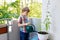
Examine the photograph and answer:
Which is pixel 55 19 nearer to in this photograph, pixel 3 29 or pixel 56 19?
pixel 56 19

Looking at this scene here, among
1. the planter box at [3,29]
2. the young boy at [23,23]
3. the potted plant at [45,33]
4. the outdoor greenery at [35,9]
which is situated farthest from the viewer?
the outdoor greenery at [35,9]

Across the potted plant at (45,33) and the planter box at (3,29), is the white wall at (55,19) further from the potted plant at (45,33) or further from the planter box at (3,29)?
the planter box at (3,29)

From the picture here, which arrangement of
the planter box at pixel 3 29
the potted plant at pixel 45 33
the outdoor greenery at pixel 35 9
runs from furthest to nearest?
the outdoor greenery at pixel 35 9
the planter box at pixel 3 29
the potted plant at pixel 45 33

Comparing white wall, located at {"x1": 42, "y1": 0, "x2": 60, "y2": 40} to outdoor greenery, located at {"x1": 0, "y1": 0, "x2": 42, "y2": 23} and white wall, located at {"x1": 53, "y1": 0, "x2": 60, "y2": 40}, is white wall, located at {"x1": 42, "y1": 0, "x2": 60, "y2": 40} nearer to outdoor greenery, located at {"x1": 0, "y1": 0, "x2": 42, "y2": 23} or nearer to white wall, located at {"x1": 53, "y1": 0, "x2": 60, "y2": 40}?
white wall, located at {"x1": 53, "y1": 0, "x2": 60, "y2": 40}

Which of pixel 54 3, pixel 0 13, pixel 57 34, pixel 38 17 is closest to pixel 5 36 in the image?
pixel 0 13

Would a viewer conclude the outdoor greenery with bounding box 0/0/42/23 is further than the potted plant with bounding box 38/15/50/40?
Yes

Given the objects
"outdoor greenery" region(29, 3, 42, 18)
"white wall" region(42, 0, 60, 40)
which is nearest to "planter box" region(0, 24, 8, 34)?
"outdoor greenery" region(29, 3, 42, 18)

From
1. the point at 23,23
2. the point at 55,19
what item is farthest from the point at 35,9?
the point at 55,19

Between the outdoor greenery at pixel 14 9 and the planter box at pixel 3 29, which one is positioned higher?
the outdoor greenery at pixel 14 9

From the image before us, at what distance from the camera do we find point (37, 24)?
2947mm

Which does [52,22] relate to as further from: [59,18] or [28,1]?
[28,1]

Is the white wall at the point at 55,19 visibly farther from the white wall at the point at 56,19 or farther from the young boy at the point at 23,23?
the young boy at the point at 23,23

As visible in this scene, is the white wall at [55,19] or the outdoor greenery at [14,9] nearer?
the white wall at [55,19]

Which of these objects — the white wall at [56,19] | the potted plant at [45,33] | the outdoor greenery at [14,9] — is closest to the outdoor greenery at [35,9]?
the outdoor greenery at [14,9]
